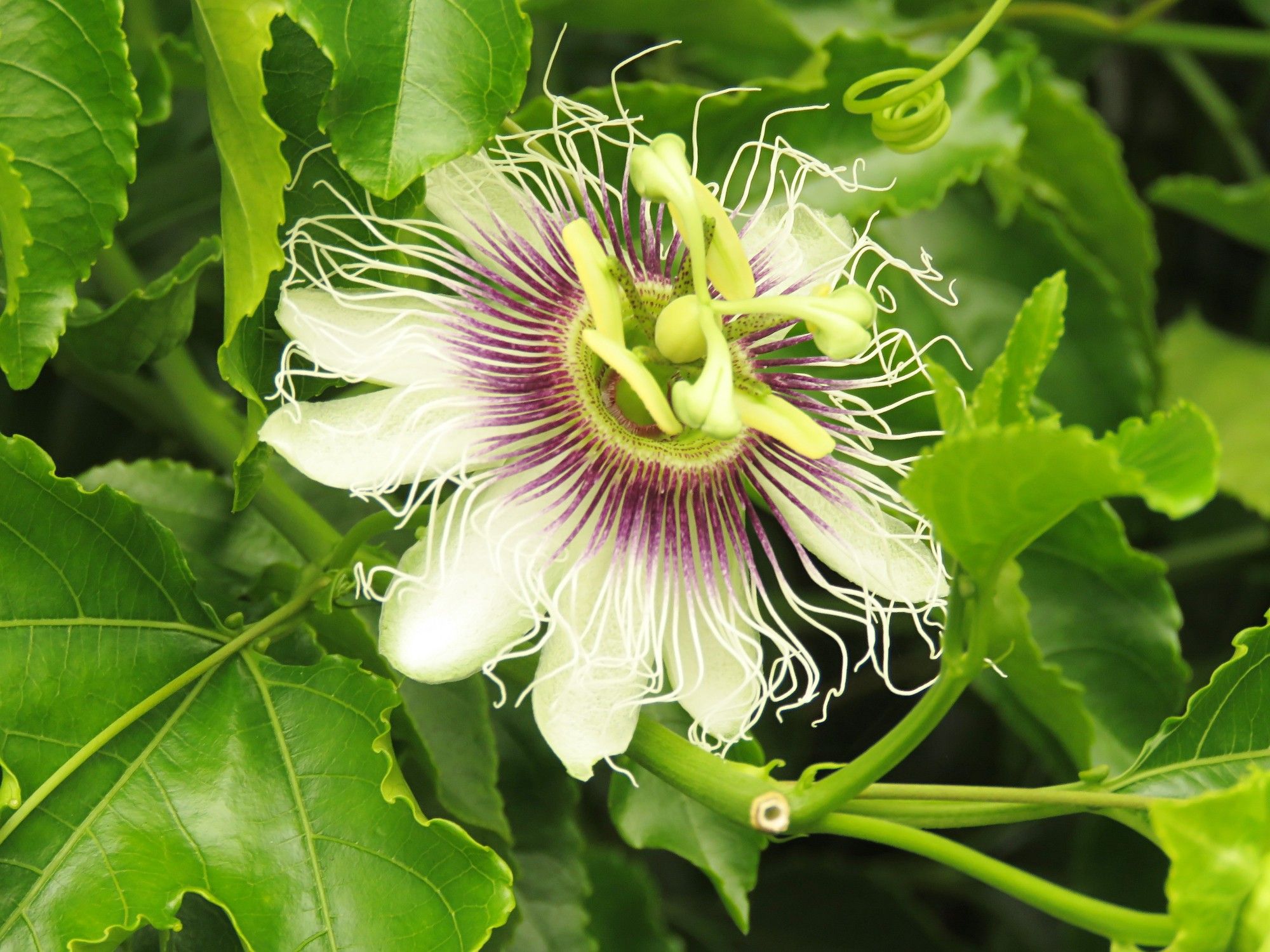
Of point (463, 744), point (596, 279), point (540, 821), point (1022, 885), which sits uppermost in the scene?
point (596, 279)

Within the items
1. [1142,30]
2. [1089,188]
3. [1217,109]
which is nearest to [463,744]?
[1089,188]

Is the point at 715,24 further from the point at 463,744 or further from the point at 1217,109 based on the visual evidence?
the point at 1217,109

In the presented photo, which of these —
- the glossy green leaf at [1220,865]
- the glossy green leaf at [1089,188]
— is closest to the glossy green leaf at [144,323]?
the glossy green leaf at [1220,865]

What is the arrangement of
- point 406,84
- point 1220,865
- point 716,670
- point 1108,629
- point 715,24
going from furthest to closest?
point 715,24 < point 1108,629 < point 716,670 < point 406,84 < point 1220,865

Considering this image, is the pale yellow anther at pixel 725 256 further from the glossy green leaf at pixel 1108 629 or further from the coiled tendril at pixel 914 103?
the glossy green leaf at pixel 1108 629

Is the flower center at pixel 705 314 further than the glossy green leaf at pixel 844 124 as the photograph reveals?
No
